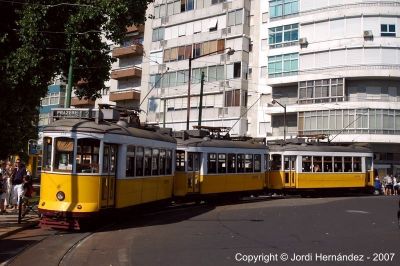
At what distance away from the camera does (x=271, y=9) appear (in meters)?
50.9

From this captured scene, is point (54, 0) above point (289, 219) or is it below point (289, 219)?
above

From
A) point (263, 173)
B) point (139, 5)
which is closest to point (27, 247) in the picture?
point (139, 5)

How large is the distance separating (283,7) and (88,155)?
1560 inches

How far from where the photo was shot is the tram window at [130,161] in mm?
15516

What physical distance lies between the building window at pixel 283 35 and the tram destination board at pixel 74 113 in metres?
36.9

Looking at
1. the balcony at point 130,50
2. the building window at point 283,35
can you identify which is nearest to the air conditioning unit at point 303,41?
the building window at point 283,35

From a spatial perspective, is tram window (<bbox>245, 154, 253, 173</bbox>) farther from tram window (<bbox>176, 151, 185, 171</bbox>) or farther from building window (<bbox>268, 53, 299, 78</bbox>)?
building window (<bbox>268, 53, 299, 78</bbox>)

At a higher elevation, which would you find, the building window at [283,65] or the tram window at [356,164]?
the building window at [283,65]

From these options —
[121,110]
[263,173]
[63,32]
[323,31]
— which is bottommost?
[263,173]

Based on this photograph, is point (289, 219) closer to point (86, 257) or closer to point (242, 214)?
point (242, 214)

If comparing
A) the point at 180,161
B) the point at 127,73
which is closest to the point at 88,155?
the point at 180,161

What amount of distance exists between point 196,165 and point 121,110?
617 centimetres

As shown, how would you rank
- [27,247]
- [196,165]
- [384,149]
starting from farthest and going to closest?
[384,149] < [196,165] < [27,247]

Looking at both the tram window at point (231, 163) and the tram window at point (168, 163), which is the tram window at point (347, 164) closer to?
the tram window at point (231, 163)
